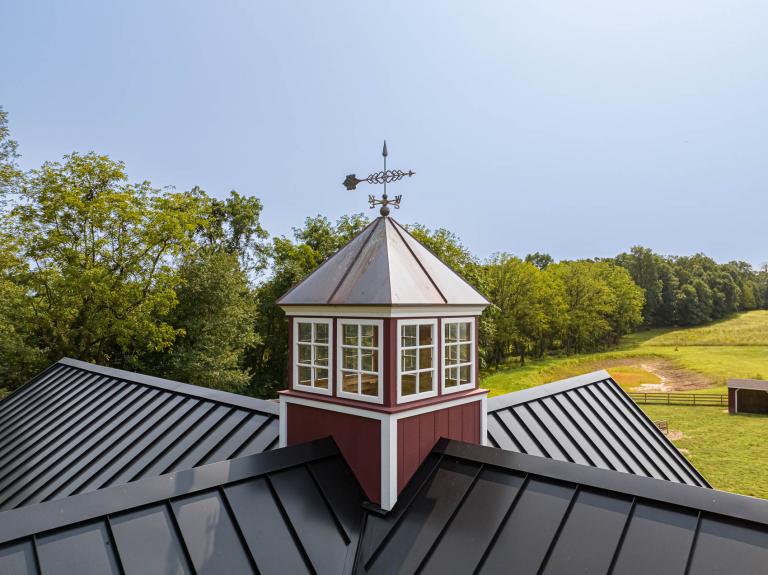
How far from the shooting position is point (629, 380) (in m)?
39.8

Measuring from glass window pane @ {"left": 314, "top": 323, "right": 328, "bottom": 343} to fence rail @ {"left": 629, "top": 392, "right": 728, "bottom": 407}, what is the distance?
32.4 m

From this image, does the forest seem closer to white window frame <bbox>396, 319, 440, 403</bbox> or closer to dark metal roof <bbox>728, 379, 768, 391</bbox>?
dark metal roof <bbox>728, 379, 768, 391</bbox>

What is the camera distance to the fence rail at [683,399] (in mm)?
31094

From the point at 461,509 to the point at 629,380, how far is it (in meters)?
41.3

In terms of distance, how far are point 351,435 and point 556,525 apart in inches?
86.4

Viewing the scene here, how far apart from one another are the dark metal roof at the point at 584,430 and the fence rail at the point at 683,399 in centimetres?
2733

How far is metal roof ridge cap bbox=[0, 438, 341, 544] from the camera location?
11.5 ft

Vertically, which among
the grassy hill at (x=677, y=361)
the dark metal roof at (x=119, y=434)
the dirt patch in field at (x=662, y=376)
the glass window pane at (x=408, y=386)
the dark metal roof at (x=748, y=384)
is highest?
the glass window pane at (x=408, y=386)

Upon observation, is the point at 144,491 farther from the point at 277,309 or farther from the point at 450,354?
the point at 277,309

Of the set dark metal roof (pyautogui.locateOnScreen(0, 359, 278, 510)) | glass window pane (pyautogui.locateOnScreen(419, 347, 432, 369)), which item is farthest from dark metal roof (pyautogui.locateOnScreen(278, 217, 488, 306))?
dark metal roof (pyautogui.locateOnScreen(0, 359, 278, 510))

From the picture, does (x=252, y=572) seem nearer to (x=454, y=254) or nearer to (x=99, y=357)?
(x=99, y=357)

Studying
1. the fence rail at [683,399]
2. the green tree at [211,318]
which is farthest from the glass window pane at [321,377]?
the fence rail at [683,399]

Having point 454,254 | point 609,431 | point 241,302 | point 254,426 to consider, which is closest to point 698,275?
point 454,254

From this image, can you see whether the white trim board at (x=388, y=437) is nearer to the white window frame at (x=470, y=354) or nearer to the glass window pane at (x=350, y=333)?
the white window frame at (x=470, y=354)
